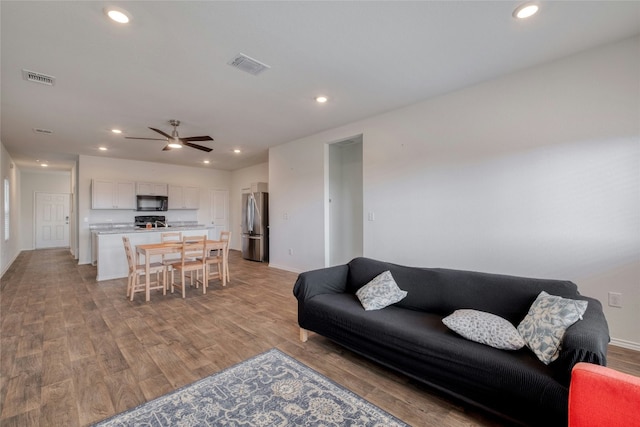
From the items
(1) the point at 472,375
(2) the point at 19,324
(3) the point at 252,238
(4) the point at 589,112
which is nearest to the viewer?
(1) the point at 472,375

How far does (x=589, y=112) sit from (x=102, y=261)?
7.37 metres

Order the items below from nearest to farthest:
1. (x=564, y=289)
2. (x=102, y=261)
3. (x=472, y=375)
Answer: (x=472, y=375)
(x=564, y=289)
(x=102, y=261)

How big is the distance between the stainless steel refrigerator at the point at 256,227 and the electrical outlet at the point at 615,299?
6239mm

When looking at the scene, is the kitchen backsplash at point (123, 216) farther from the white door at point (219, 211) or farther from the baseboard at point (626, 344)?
the baseboard at point (626, 344)

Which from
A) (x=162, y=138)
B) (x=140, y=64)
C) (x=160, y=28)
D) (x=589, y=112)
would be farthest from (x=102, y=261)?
(x=589, y=112)

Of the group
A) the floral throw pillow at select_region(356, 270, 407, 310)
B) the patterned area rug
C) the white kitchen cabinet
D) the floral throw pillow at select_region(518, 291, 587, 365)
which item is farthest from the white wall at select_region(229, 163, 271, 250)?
the floral throw pillow at select_region(518, 291, 587, 365)

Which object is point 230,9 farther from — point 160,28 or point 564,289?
point 564,289

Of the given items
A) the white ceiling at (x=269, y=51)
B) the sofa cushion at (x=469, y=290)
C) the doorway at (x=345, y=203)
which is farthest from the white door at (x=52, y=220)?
the sofa cushion at (x=469, y=290)

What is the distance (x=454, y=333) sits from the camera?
6.25 ft

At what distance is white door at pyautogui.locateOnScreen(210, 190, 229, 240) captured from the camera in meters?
9.21

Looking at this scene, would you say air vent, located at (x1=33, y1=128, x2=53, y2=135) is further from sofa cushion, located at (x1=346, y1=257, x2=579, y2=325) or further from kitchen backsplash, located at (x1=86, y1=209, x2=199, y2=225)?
sofa cushion, located at (x1=346, y1=257, x2=579, y2=325)

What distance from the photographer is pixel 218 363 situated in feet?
7.69

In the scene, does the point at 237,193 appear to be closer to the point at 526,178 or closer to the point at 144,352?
the point at 144,352

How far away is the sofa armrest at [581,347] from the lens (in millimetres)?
1312
